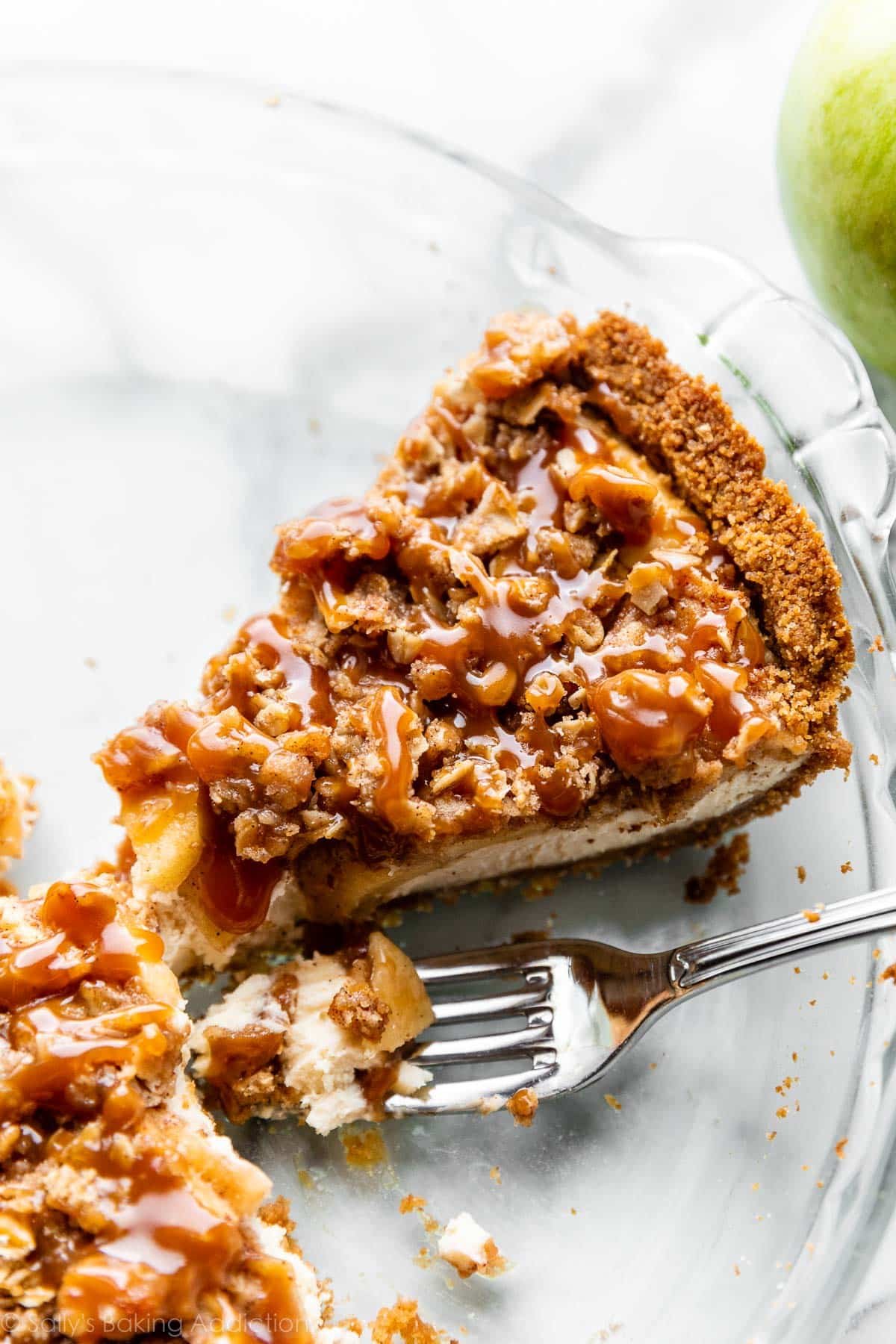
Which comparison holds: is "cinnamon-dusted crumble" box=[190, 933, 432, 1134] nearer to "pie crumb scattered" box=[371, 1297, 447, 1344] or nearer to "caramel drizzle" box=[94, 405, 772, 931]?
"caramel drizzle" box=[94, 405, 772, 931]

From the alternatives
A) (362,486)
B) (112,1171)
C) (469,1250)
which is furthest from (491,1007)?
(362,486)

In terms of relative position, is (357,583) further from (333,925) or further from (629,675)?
(333,925)

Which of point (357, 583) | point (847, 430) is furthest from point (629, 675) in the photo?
point (847, 430)

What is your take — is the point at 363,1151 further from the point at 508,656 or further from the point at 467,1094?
the point at 508,656

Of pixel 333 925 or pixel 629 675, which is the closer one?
pixel 629 675

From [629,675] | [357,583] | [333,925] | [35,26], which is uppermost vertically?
[35,26]

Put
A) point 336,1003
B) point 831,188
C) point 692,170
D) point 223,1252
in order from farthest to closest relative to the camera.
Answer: point 692,170, point 831,188, point 336,1003, point 223,1252
